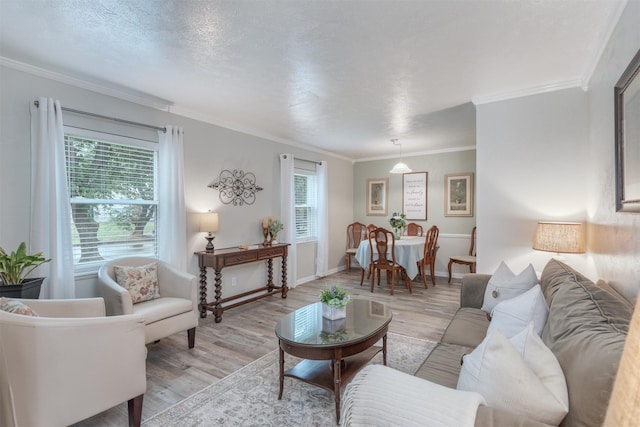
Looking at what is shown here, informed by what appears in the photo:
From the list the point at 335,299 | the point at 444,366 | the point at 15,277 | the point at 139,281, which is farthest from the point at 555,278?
the point at 15,277

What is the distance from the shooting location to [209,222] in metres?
3.81

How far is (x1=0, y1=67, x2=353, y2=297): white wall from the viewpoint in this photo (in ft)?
8.36

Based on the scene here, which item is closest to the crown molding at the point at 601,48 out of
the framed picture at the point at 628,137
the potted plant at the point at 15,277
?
the framed picture at the point at 628,137

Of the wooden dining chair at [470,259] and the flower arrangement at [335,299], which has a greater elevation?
the flower arrangement at [335,299]

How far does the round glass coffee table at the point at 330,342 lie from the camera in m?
2.04

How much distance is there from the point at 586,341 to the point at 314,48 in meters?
2.26

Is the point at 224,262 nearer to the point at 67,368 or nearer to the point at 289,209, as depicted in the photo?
the point at 289,209

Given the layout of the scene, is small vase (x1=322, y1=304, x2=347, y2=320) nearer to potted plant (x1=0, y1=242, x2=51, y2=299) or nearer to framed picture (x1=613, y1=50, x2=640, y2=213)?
framed picture (x1=613, y1=50, x2=640, y2=213)

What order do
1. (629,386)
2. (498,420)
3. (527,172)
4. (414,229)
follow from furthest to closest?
(414,229)
(527,172)
(498,420)
(629,386)

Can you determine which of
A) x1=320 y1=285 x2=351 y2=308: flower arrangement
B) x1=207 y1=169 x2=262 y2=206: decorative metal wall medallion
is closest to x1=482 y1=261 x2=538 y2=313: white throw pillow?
x1=320 y1=285 x2=351 y2=308: flower arrangement

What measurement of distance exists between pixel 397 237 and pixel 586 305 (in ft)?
13.4

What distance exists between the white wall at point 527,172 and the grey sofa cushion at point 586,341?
1.52 metres

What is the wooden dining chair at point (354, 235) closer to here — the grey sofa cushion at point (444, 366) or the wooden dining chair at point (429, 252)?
the wooden dining chair at point (429, 252)

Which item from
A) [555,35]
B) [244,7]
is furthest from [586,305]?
[244,7]
